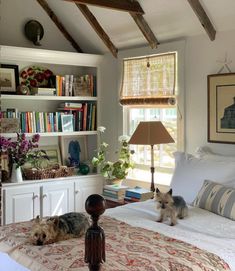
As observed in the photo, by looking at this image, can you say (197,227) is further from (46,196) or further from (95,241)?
(46,196)

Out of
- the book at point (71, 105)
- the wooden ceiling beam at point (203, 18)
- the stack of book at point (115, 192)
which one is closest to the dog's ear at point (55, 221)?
the stack of book at point (115, 192)

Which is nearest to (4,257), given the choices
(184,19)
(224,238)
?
(224,238)

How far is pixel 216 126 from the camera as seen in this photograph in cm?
392

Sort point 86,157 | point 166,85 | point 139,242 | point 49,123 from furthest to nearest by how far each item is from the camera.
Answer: point 86,157
point 49,123
point 166,85
point 139,242

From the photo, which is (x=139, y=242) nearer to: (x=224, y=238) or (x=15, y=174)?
(x=224, y=238)

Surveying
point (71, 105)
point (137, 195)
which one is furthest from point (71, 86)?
point (137, 195)

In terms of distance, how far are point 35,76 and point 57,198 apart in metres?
1.42

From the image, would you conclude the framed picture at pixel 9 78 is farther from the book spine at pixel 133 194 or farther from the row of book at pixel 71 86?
the book spine at pixel 133 194

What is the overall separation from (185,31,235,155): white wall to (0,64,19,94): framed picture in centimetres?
186

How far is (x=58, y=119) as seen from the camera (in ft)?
16.0

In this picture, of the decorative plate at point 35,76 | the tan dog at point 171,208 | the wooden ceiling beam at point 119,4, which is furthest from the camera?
the decorative plate at point 35,76

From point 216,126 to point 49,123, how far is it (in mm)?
1905

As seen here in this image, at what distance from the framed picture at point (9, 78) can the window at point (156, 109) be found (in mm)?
1217

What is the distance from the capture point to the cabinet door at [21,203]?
4328 millimetres
